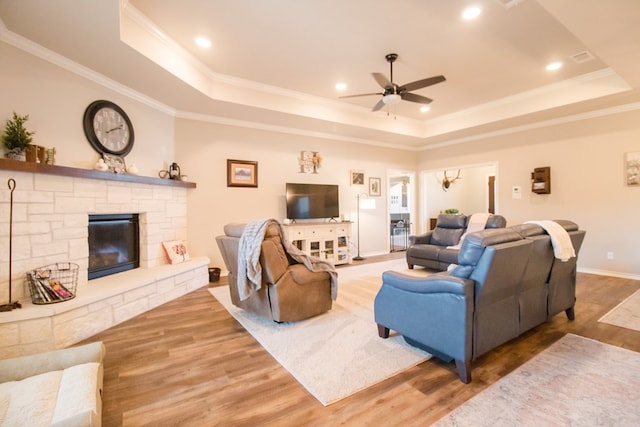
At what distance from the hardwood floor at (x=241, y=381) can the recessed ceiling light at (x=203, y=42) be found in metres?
3.20

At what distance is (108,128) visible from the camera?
3607mm

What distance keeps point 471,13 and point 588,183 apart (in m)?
4.11

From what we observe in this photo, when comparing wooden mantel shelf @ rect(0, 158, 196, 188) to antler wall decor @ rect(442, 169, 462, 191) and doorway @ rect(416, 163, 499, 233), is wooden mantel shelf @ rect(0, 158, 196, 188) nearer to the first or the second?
doorway @ rect(416, 163, 499, 233)

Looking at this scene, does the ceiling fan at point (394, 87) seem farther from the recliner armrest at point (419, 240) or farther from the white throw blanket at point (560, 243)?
the recliner armrest at point (419, 240)

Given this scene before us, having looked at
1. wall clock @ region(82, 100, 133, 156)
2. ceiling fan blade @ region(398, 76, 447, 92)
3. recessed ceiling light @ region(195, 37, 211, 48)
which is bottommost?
wall clock @ region(82, 100, 133, 156)

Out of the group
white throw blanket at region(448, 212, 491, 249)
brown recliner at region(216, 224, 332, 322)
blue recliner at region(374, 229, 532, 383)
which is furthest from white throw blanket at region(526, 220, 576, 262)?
white throw blanket at region(448, 212, 491, 249)

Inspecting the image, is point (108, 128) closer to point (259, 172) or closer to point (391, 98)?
point (259, 172)

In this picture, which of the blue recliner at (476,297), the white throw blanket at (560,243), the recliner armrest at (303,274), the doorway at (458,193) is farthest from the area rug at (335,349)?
the doorway at (458,193)

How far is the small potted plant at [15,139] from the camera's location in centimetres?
259

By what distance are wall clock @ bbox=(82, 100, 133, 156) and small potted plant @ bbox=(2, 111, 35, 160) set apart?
28.4 inches

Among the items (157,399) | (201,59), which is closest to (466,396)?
(157,399)

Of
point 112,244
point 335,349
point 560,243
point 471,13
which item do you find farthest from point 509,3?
point 112,244

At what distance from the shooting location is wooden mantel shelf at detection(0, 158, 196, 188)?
2510 millimetres

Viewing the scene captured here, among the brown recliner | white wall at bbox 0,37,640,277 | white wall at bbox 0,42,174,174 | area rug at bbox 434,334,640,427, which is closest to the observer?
area rug at bbox 434,334,640,427
